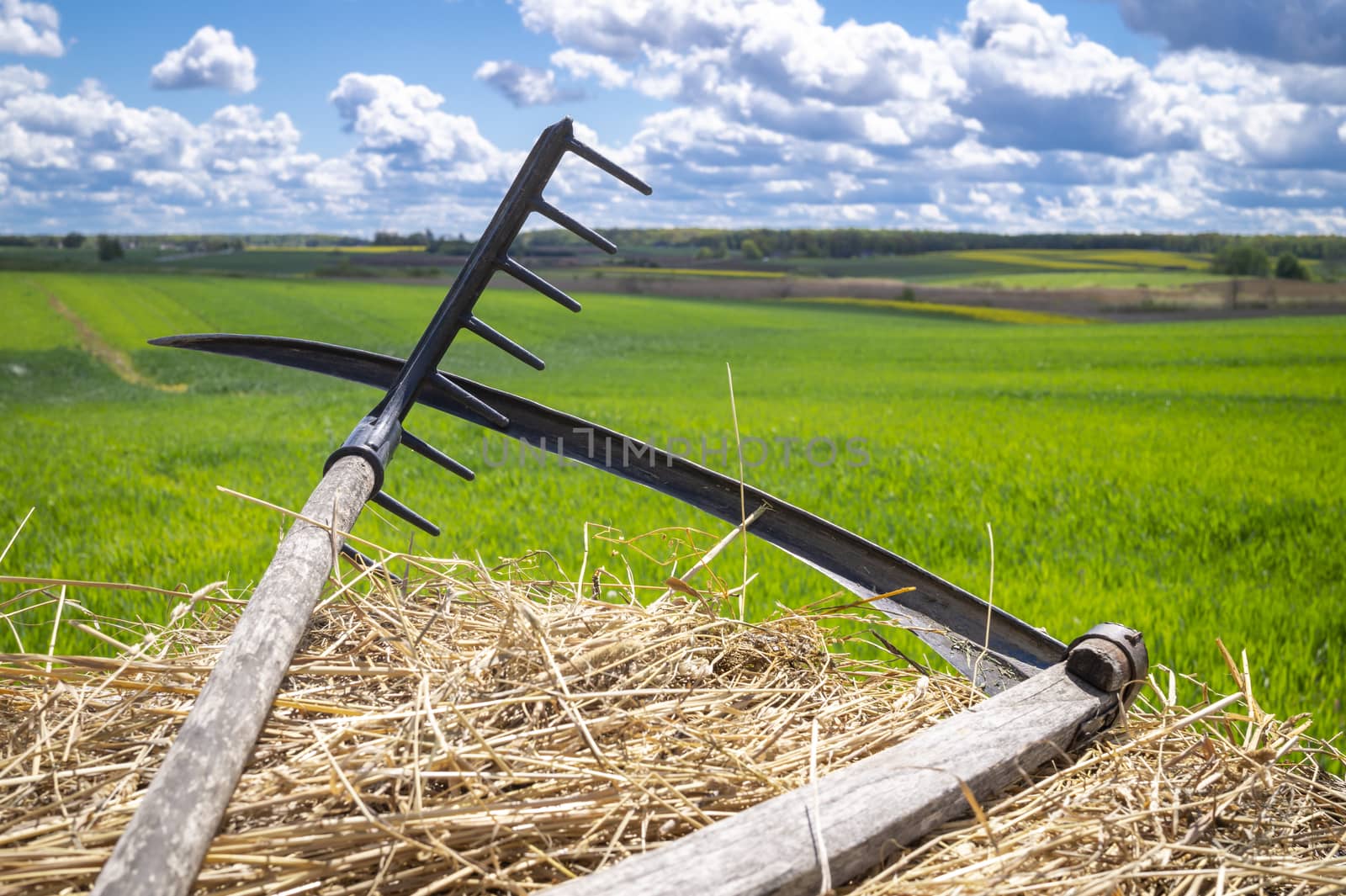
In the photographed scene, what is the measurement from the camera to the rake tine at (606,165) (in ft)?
7.74

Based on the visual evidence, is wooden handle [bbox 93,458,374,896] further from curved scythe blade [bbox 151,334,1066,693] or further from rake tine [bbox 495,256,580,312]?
rake tine [bbox 495,256,580,312]

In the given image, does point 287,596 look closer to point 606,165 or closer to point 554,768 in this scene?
point 554,768

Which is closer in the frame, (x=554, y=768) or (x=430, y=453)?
(x=554, y=768)

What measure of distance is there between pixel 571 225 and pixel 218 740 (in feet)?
5.82

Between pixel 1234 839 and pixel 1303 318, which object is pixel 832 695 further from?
pixel 1303 318

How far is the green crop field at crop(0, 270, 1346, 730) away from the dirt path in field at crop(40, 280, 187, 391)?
0.99 metres

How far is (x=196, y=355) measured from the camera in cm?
3008

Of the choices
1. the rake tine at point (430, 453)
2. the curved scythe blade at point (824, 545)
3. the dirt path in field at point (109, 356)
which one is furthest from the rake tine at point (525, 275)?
the dirt path in field at point (109, 356)

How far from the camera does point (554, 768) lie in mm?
1462

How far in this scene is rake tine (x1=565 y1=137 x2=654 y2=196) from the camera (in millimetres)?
2359

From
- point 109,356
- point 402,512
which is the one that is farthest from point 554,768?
point 109,356

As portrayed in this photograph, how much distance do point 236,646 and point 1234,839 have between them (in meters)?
1.84

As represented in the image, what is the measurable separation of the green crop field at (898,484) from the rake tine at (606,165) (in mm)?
2462

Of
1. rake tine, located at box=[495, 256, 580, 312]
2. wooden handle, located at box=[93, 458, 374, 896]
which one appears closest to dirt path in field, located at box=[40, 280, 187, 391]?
rake tine, located at box=[495, 256, 580, 312]
